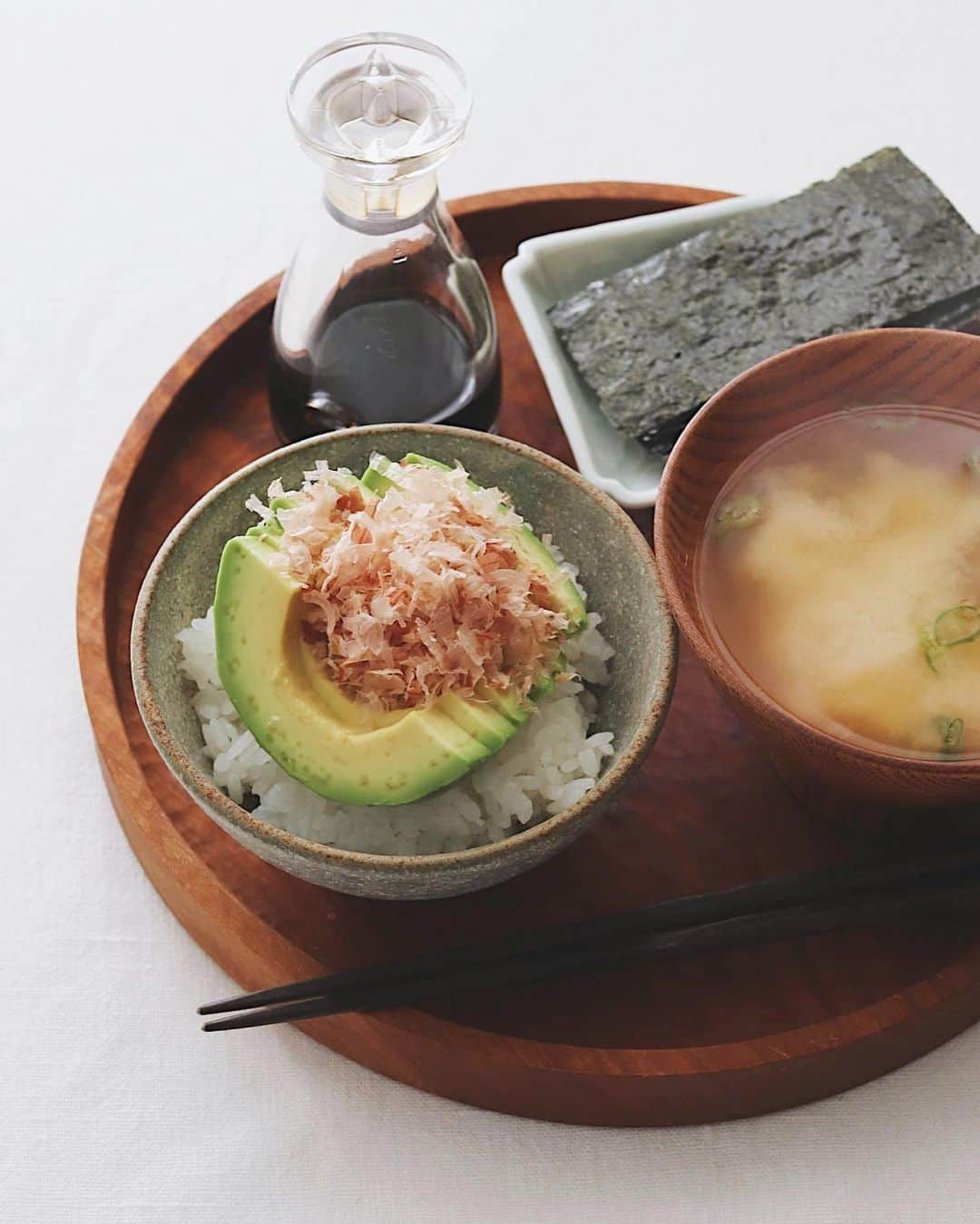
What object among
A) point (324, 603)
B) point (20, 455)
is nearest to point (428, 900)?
point (324, 603)

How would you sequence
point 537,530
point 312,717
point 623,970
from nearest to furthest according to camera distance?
point 312,717
point 623,970
point 537,530

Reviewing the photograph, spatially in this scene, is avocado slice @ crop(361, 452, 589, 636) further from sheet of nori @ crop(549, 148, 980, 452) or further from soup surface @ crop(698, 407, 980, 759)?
sheet of nori @ crop(549, 148, 980, 452)

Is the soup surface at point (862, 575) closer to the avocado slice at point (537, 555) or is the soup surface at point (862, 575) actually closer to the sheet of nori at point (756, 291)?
the avocado slice at point (537, 555)

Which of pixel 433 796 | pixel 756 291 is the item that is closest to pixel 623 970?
pixel 433 796

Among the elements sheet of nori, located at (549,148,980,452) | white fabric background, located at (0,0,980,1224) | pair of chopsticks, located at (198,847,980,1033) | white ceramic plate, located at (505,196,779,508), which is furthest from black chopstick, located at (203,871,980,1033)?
sheet of nori, located at (549,148,980,452)

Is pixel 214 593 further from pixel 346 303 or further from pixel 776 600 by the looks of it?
pixel 776 600

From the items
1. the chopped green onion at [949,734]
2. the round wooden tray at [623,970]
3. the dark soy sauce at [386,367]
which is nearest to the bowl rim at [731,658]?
the chopped green onion at [949,734]

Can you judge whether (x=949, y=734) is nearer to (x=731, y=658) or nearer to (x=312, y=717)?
(x=731, y=658)
